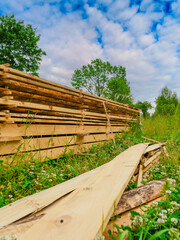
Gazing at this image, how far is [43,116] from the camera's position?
135 inches

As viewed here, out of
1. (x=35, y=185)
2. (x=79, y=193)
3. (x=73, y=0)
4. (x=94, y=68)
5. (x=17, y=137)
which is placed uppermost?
(x=94, y=68)

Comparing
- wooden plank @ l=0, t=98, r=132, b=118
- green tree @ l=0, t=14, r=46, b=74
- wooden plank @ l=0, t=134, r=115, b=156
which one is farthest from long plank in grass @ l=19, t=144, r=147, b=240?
green tree @ l=0, t=14, r=46, b=74

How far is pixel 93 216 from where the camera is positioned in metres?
0.83

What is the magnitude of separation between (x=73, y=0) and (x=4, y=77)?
3628 millimetres

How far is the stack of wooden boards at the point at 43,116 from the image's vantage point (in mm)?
2787

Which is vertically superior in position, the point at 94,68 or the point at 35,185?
the point at 94,68

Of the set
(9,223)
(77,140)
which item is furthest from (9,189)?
(77,140)

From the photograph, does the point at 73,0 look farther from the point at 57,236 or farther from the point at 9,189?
the point at 57,236

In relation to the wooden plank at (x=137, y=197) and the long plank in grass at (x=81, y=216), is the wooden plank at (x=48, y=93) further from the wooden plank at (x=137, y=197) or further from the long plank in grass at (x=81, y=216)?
the wooden plank at (x=137, y=197)

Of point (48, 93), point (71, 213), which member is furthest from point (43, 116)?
point (71, 213)

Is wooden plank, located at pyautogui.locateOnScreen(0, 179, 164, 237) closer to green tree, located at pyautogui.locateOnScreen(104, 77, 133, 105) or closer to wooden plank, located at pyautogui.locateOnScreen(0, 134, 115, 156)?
wooden plank, located at pyautogui.locateOnScreen(0, 134, 115, 156)

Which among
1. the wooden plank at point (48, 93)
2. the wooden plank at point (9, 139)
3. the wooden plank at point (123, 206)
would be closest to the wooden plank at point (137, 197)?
the wooden plank at point (123, 206)

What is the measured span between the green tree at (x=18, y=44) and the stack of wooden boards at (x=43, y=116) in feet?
50.7

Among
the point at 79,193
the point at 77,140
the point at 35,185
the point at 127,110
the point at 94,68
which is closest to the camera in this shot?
the point at 79,193
